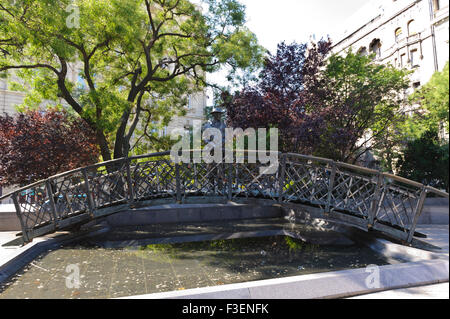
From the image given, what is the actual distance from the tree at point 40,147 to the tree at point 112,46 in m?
0.66

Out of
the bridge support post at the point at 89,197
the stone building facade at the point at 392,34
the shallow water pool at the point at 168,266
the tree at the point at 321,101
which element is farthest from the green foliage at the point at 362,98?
the bridge support post at the point at 89,197

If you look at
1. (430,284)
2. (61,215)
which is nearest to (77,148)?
(61,215)

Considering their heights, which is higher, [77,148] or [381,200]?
[77,148]

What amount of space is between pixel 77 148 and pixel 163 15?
6.26 metres

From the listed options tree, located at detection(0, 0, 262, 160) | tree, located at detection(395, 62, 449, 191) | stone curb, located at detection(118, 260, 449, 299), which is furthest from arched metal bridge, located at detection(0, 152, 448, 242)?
tree, located at detection(395, 62, 449, 191)

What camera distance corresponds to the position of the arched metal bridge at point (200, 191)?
20.5 ft

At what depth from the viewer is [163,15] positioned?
11.4 m

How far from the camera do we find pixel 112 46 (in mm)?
10406

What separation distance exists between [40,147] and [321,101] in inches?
424

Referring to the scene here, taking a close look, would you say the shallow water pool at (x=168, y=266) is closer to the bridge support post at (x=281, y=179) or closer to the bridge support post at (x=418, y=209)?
the bridge support post at (x=418, y=209)

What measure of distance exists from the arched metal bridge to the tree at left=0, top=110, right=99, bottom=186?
223 centimetres

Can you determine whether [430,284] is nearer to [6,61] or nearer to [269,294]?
[269,294]

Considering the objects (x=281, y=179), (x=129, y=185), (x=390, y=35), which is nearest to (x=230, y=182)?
(x=281, y=179)

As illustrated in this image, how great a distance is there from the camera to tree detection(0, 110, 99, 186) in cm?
920
